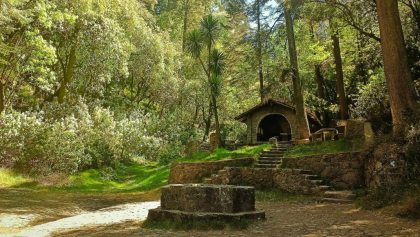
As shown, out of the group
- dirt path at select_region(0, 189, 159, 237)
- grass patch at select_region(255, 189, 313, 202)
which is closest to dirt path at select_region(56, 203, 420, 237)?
dirt path at select_region(0, 189, 159, 237)

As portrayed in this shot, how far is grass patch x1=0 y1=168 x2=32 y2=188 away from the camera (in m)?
19.5

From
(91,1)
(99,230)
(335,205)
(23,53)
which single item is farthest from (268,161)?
(23,53)

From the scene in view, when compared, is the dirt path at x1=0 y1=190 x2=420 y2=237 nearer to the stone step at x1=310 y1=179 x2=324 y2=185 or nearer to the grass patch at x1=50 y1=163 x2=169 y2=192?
the stone step at x1=310 y1=179 x2=324 y2=185

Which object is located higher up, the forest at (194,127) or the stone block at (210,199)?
the forest at (194,127)

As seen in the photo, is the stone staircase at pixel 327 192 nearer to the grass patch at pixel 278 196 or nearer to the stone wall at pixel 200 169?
the grass patch at pixel 278 196

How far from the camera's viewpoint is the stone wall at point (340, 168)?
15.5m

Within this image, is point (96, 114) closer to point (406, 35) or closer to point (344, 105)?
point (344, 105)

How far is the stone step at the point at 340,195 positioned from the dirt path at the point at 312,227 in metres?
1.69

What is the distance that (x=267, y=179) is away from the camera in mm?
17359

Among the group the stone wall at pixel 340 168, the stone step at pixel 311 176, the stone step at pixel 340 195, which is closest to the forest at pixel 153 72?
the stone wall at pixel 340 168

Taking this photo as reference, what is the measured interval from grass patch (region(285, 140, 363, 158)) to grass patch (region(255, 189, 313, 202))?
90.8 inches

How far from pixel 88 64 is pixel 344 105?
15247mm

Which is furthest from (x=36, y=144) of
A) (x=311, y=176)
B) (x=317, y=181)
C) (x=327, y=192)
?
(x=327, y=192)

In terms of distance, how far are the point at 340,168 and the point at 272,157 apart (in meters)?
4.36
